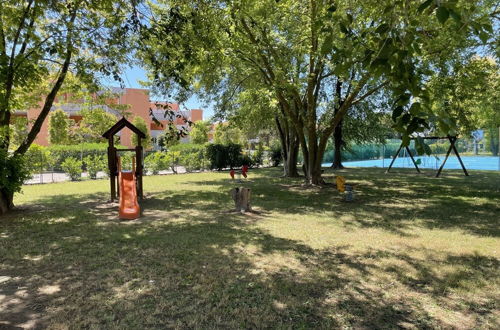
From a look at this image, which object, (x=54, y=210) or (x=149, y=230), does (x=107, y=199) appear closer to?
(x=54, y=210)

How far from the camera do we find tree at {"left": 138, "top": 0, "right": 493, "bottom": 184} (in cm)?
190

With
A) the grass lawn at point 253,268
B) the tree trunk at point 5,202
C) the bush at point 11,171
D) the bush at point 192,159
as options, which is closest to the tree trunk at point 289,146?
the bush at point 192,159

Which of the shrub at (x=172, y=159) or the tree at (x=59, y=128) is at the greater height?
the tree at (x=59, y=128)

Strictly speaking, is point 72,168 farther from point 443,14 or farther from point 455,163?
point 455,163

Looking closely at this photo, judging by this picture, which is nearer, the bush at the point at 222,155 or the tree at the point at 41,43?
the tree at the point at 41,43

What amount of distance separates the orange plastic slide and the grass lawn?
0.29 meters

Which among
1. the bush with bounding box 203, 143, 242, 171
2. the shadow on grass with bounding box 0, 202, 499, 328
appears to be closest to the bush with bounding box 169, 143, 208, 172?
the bush with bounding box 203, 143, 242, 171

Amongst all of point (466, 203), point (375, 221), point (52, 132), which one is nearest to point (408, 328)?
point (375, 221)

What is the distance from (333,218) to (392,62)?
645cm

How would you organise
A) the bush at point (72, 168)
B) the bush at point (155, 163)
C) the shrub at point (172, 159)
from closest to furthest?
the bush at point (72, 168) → the bush at point (155, 163) → the shrub at point (172, 159)

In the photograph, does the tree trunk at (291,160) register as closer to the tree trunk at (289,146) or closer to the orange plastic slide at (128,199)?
the tree trunk at (289,146)

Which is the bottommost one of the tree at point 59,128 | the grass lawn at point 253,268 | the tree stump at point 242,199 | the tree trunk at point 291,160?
the grass lawn at point 253,268

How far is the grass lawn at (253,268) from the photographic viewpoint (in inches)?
131

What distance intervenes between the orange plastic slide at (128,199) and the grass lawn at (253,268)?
0.29 meters
